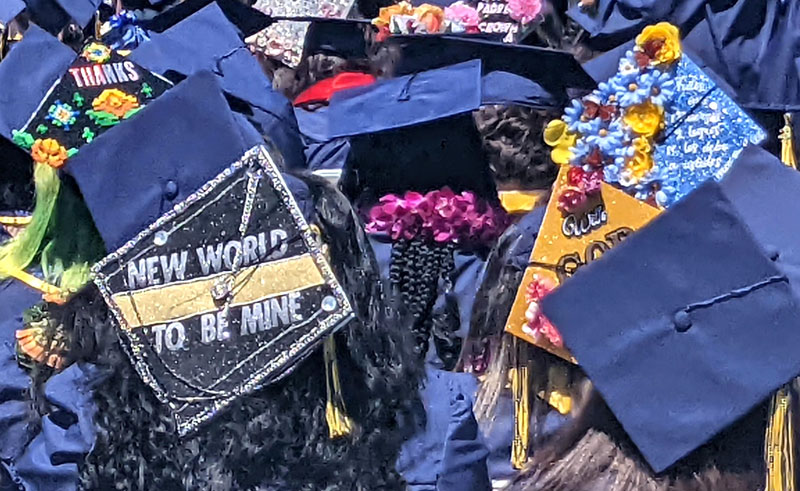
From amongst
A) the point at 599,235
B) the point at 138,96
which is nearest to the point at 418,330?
the point at 599,235

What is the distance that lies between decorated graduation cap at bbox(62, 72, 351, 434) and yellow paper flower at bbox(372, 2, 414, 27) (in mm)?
357

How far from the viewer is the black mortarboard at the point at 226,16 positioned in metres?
1.31

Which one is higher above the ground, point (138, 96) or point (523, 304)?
point (138, 96)

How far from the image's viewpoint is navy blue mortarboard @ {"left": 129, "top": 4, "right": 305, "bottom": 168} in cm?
116

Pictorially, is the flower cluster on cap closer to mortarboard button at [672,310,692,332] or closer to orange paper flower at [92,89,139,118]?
mortarboard button at [672,310,692,332]

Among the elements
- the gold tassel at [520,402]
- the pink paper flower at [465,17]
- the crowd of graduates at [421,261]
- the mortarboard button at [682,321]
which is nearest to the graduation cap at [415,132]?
the crowd of graduates at [421,261]

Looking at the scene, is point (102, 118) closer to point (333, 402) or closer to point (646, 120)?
point (333, 402)

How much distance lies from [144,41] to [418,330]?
424 millimetres

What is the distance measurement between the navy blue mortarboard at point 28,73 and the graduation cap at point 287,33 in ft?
1.02

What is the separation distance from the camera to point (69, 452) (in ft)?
3.53

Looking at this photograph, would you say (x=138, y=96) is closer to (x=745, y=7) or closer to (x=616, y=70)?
(x=616, y=70)

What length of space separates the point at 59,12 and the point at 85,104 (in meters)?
0.20

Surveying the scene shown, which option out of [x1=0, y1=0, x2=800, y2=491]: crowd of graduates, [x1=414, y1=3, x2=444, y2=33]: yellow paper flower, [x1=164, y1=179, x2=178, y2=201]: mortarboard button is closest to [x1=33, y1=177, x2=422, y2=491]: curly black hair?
[x1=0, y1=0, x2=800, y2=491]: crowd of graduates

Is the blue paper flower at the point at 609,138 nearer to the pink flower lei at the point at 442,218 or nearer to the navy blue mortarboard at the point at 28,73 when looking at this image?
the pink flower lei at the point at 442,218
